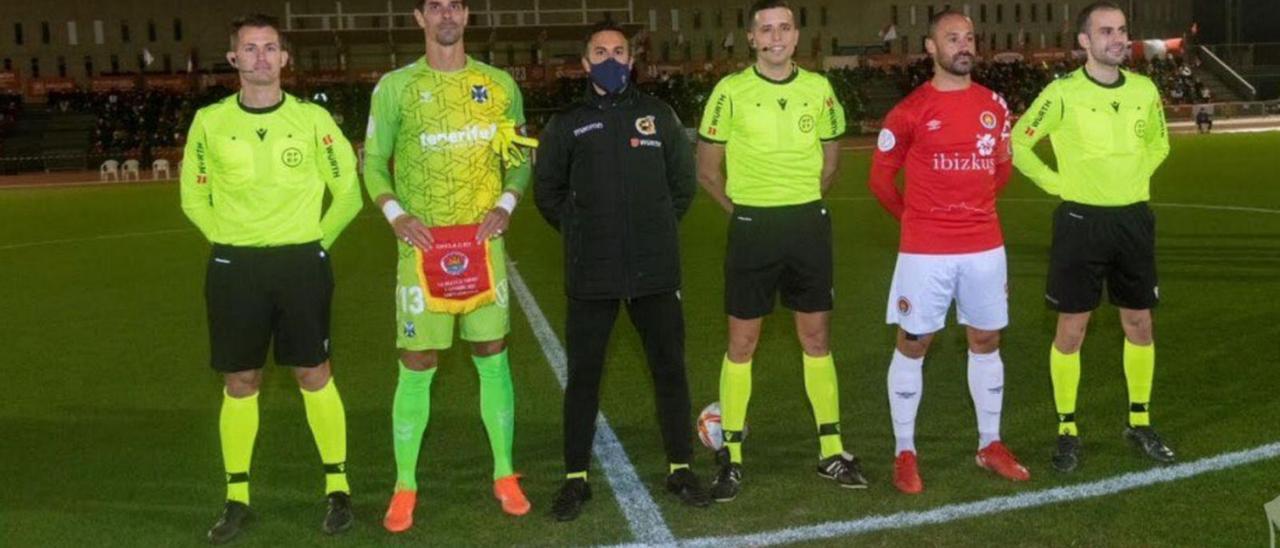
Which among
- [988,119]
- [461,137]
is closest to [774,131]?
[988,119]

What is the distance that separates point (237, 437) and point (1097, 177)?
13.5 feet

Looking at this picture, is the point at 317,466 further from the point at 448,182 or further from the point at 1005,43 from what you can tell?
the point at 1005,43

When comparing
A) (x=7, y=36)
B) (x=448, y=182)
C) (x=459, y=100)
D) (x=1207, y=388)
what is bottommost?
(x=1207, y=388)

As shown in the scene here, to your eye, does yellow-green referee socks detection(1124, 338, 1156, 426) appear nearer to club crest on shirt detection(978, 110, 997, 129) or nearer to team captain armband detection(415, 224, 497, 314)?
club crest on shirt detection(978, 110, 997, 129)

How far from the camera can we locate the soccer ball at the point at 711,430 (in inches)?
260

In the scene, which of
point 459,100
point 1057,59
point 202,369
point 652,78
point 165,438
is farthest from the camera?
point 1057,59

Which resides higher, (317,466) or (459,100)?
(459,100)

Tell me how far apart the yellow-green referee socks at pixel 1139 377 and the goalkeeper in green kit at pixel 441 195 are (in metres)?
3.06

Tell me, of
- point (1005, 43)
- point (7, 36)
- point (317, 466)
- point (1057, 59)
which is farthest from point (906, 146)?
point (1005, 43)

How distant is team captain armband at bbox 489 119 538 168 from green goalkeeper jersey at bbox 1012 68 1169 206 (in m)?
2.37

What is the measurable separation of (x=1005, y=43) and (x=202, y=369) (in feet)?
216

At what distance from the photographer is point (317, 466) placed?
6.64 metres

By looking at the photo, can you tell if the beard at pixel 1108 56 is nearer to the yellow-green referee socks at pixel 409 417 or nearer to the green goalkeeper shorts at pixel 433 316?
the green goalkeeper shorts at pixel 433 316

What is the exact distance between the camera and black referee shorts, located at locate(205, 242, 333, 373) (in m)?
5.44
